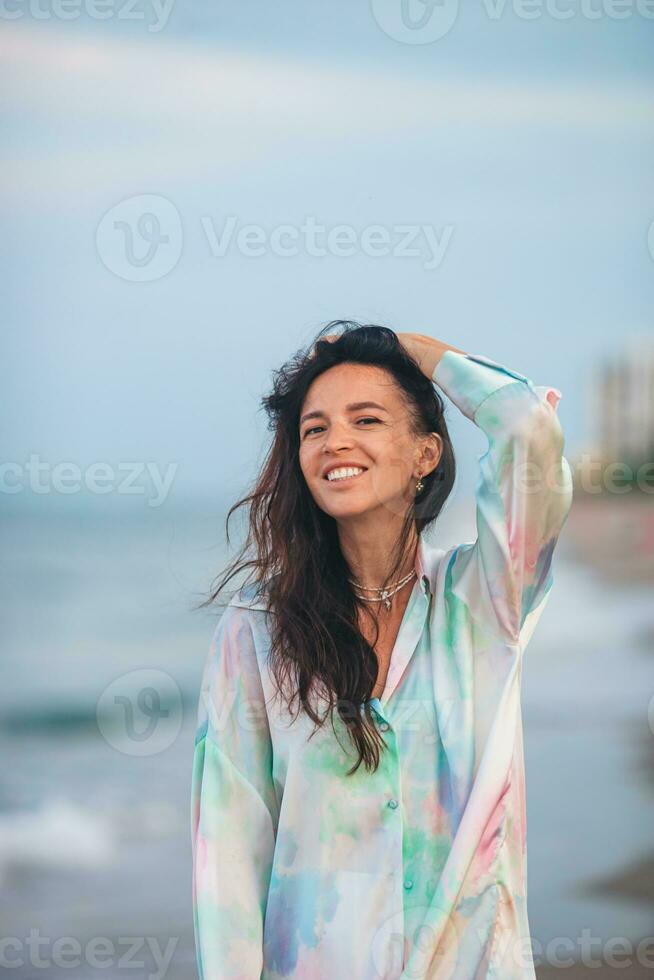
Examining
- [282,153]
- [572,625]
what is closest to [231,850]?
[572,625]

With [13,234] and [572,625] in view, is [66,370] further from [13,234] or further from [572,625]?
[572,625]

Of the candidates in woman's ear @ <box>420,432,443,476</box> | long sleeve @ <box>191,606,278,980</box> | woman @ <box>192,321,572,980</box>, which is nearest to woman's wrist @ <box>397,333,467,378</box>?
woman @ <box>192,321,572,980</box>

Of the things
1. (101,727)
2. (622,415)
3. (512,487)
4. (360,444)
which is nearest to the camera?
(512,487)

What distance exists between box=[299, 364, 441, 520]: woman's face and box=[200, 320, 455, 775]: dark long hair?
0.06ft

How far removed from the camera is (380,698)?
1.80 metres

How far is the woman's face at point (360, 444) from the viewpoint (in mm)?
1817

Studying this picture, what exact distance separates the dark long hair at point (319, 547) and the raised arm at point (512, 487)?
0.39 ft

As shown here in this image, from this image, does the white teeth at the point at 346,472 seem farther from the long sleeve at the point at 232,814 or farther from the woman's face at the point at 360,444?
the long sleeve at the point at 232,814

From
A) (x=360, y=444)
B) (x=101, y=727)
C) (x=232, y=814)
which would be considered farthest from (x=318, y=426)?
(x=101, y=727)

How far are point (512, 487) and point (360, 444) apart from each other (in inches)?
9.3

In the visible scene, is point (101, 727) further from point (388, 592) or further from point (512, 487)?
point (512, 487)

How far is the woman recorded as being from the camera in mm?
1720

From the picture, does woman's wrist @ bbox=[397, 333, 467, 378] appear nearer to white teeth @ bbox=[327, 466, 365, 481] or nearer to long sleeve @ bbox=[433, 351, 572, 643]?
long sleeve @ bbox=[433, 351, 572, 643]

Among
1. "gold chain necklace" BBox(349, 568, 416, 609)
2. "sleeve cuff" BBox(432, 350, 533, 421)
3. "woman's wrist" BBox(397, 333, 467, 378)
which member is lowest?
"gold chain necklace" BBox(349, 568, 416, 609)
